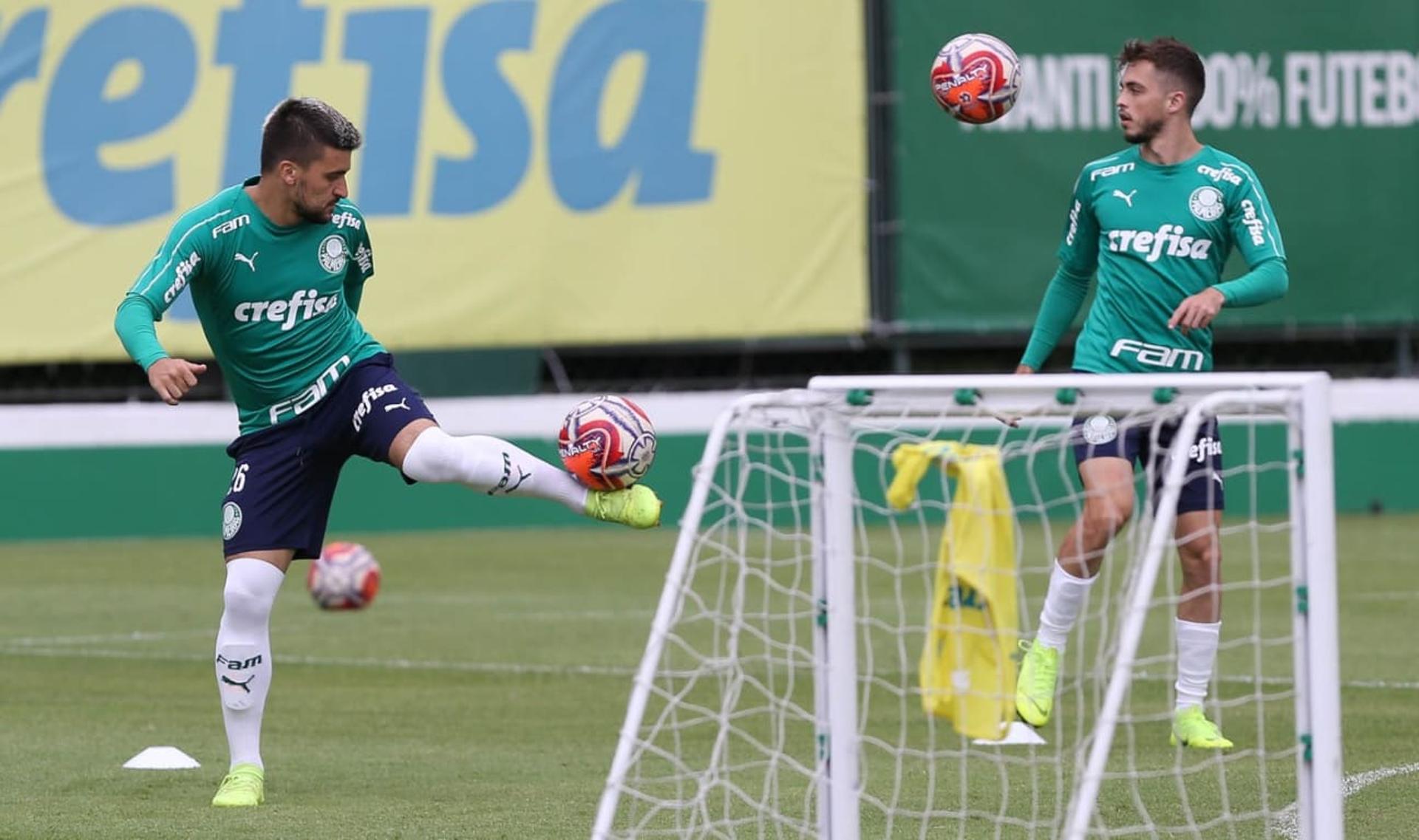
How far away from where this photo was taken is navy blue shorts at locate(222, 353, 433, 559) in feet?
22.9

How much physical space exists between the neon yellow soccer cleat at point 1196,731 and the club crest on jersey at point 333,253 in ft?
9.57

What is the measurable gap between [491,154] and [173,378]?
12.5m

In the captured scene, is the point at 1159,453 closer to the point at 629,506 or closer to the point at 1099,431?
the point at 1099,431

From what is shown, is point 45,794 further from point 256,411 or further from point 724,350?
point 724,350

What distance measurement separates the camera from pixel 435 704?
9461 millimetres

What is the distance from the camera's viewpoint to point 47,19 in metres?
18.8

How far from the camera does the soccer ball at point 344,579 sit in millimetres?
13219

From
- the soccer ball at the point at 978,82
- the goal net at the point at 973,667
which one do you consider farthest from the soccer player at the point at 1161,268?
the soccer ball at the point at 978,82

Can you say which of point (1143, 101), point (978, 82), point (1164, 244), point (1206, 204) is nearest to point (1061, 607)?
point (1164, 244)

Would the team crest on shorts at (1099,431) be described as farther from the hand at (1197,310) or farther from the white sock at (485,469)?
the white sock at (485,469)

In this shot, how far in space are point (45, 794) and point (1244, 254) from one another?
394cm

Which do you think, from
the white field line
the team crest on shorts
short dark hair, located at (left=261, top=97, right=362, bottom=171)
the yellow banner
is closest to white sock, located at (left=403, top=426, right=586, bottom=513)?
short dark hair, located at (left=261, top=97, right=362, bottom=171)

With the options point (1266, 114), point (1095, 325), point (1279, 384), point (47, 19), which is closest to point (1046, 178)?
point (1266, 114)

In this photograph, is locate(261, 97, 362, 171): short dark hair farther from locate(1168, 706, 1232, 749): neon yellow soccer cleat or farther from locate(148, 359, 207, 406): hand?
locate(1168, 706, 1232, 749): neon yellow soccer cleat
